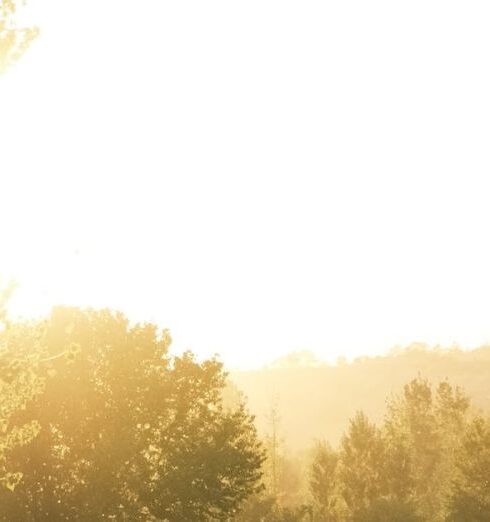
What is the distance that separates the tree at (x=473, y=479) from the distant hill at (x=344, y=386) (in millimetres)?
99755

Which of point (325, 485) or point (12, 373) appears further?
point (325, 485)

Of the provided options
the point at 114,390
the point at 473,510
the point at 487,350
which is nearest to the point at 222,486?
the point at 114,390

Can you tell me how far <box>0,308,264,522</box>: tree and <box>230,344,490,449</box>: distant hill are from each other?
11845 centimetres

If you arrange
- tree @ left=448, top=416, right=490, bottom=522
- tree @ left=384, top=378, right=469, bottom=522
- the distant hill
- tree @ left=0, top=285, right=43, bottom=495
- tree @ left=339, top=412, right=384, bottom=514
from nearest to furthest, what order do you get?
1. tree @ left=0, top=285, right=43, bottom=495
2. tree @ left=448, top=416, right=490, bottom=522
3. tree @ left=339, top=412, right=384, bottom=514
4. tree @ left=384, top=378, right=469, bottom=522
5. the distant hill

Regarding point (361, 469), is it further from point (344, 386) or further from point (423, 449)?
point (344, 386)

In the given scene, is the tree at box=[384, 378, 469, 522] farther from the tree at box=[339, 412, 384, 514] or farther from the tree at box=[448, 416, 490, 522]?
the tree at box=[448, 416, 490, 522]

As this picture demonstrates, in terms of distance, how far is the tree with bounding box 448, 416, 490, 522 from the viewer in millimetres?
38812

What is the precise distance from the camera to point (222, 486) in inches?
1016

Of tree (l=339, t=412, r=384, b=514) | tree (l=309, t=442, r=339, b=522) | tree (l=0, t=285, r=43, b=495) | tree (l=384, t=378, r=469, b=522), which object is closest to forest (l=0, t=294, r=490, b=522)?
tree (l=0, t=285, r=43, b=495)

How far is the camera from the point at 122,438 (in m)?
24.3

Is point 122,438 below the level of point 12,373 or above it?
below

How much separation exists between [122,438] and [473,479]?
27.0m

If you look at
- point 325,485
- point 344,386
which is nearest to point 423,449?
point 325,485

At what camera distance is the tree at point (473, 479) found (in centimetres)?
3881
